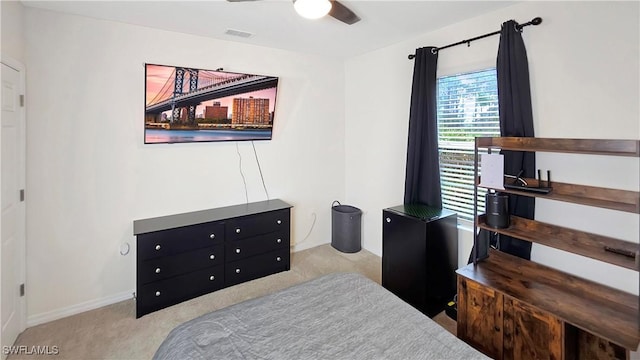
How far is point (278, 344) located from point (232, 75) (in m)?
2.59

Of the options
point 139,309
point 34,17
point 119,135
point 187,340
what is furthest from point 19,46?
point 187,340

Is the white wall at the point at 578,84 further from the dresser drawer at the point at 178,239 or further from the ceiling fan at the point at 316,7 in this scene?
the dresser drawer at the point at 178,239

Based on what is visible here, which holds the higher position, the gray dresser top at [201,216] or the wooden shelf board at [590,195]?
the wooden shelf board at [590,195]

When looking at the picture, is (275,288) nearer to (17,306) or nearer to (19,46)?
(17,306)

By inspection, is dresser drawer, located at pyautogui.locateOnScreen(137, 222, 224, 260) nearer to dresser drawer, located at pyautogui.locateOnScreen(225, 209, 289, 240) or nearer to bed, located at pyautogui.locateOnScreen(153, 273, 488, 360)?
dresser drawer, located at pyautogui.locateOnScreen(225, 209, 289, 240)

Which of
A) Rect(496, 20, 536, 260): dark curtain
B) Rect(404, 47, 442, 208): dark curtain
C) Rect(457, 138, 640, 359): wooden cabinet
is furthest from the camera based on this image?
Rect(404, 47, 442, 208): dark curtain

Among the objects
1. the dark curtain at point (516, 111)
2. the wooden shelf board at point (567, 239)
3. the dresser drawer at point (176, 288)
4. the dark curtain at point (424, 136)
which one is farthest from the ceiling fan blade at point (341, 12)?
the dresser drawer at point (176, 288)

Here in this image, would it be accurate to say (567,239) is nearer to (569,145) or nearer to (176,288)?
(569,145)

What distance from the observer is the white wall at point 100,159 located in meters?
2.52

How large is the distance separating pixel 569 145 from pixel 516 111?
1.89 feet

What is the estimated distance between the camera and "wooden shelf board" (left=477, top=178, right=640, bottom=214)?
1.64 metres

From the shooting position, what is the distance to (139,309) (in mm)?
2619

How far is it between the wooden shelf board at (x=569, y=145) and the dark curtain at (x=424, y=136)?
2.43 feet

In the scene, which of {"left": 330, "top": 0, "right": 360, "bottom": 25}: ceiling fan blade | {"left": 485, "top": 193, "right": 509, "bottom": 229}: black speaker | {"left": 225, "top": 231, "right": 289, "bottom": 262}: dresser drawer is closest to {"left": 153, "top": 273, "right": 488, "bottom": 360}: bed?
{"left": 485, "top": 193, "right": 509, "bottom": 229}: black speaker
